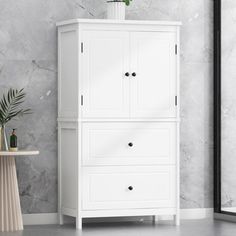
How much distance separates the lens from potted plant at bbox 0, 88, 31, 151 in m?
6.03

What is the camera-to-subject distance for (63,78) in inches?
248

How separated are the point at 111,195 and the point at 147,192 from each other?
1.00 ft

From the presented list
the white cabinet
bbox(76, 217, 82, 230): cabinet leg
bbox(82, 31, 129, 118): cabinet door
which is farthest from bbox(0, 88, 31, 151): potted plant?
bbox(76, 217, 82, 230): cabinet leg

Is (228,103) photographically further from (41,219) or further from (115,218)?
(41,219)

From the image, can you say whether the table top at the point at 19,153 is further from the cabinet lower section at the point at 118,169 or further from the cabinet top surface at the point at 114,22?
the cabinet top surface at the point at 114,22

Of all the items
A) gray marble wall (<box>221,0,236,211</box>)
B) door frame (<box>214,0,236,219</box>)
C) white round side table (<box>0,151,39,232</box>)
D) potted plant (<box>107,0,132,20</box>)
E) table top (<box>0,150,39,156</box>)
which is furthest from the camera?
door frame (<box>214,0,236,219</box>)

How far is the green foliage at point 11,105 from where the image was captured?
19.8 feet

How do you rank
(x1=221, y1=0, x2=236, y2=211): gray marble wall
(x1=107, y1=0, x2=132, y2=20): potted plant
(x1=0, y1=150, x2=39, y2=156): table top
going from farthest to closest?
(x1=221, y1=0, x2=236, y2=211): gray marble wall → (x1=107, y1=0, x2=132, y2=20): potted plant → (x1=0, y1=150, x2=39, y2=156): table top

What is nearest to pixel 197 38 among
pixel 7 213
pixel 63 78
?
pixel 63 78

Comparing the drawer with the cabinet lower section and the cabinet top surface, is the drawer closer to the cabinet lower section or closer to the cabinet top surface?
the cabinet lower section

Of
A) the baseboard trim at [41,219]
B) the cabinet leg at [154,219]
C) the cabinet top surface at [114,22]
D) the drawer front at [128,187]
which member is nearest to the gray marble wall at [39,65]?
the baseboard trim at [41,219]

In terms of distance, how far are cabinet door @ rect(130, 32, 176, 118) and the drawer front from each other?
47cm

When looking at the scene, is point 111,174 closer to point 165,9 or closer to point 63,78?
point 63,78

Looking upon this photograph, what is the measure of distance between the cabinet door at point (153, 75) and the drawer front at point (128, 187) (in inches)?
18.5
